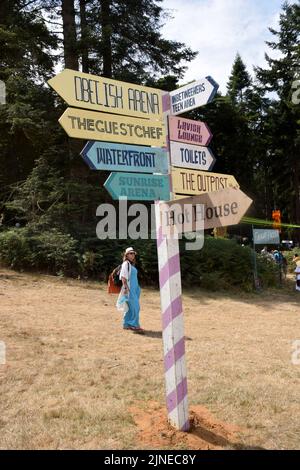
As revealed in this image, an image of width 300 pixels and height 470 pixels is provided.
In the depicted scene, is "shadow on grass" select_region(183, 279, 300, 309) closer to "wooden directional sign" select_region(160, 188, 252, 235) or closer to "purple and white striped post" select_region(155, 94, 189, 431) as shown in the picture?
"purple and white striped post" select_region(155, 94, 189, 431)

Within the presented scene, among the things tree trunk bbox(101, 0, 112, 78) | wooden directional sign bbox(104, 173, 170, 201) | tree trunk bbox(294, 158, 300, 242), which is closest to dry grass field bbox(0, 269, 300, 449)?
wooden directional sign bbox(104, 173, 170, 201)

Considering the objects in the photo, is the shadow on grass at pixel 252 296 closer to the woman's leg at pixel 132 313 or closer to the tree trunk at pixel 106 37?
the woman's leg at pixel 132 313

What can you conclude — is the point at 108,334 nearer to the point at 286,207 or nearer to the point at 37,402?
the point at 37,402

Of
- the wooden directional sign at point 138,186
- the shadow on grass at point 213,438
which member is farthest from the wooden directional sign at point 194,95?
the shadow on grass at point 213,438

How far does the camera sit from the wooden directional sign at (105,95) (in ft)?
13.3

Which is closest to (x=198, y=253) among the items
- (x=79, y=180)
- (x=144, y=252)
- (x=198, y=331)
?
(x=144, y=252)

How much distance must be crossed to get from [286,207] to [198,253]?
3307 cm

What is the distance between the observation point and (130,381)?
5.91m

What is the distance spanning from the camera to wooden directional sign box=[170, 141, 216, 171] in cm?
456

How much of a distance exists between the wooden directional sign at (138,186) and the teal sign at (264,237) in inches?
495

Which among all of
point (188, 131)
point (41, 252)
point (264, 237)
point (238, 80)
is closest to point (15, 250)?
point (41, 252)

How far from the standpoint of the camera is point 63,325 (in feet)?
29.0

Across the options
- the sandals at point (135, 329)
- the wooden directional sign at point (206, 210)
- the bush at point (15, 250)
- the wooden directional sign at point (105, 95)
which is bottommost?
the sandals at point (135, 329)

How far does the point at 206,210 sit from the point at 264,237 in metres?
13.7
